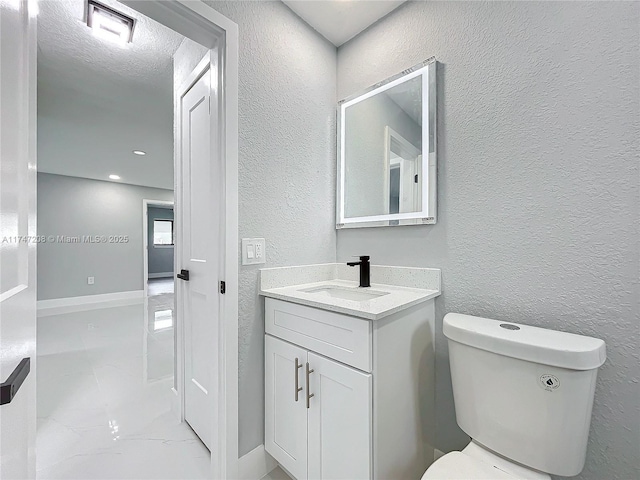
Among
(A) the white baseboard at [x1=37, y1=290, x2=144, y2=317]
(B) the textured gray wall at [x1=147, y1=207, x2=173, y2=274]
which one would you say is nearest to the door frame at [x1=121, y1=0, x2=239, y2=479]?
(A) the white baseboard at [x1=37, y1=290, x2=144, y2=317]

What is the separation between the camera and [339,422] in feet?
3.53

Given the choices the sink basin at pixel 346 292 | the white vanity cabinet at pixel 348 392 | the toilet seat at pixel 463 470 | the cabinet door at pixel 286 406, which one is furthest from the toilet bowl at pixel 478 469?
the sink basin at pixel 346 292

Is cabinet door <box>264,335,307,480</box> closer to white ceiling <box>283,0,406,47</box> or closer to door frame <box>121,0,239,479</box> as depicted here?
door frame <box>121,0,239,479</box>

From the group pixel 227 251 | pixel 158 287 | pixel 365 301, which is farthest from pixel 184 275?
pixel 158 287

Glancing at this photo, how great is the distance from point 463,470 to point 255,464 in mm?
960

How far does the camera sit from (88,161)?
4.35 meters

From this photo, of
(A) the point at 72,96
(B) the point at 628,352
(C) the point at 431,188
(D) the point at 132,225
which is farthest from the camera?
(D) the point at 132,225

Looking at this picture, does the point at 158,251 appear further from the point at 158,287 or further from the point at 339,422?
the point at 339,422

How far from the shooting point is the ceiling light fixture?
152 cm

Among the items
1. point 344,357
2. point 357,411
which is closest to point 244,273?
point 344,357

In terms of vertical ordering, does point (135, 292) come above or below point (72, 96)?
below

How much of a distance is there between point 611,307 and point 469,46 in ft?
3.97

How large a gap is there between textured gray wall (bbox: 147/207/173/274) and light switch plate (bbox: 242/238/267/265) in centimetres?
844

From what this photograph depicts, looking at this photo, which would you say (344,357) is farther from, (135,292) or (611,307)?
(135,292)
